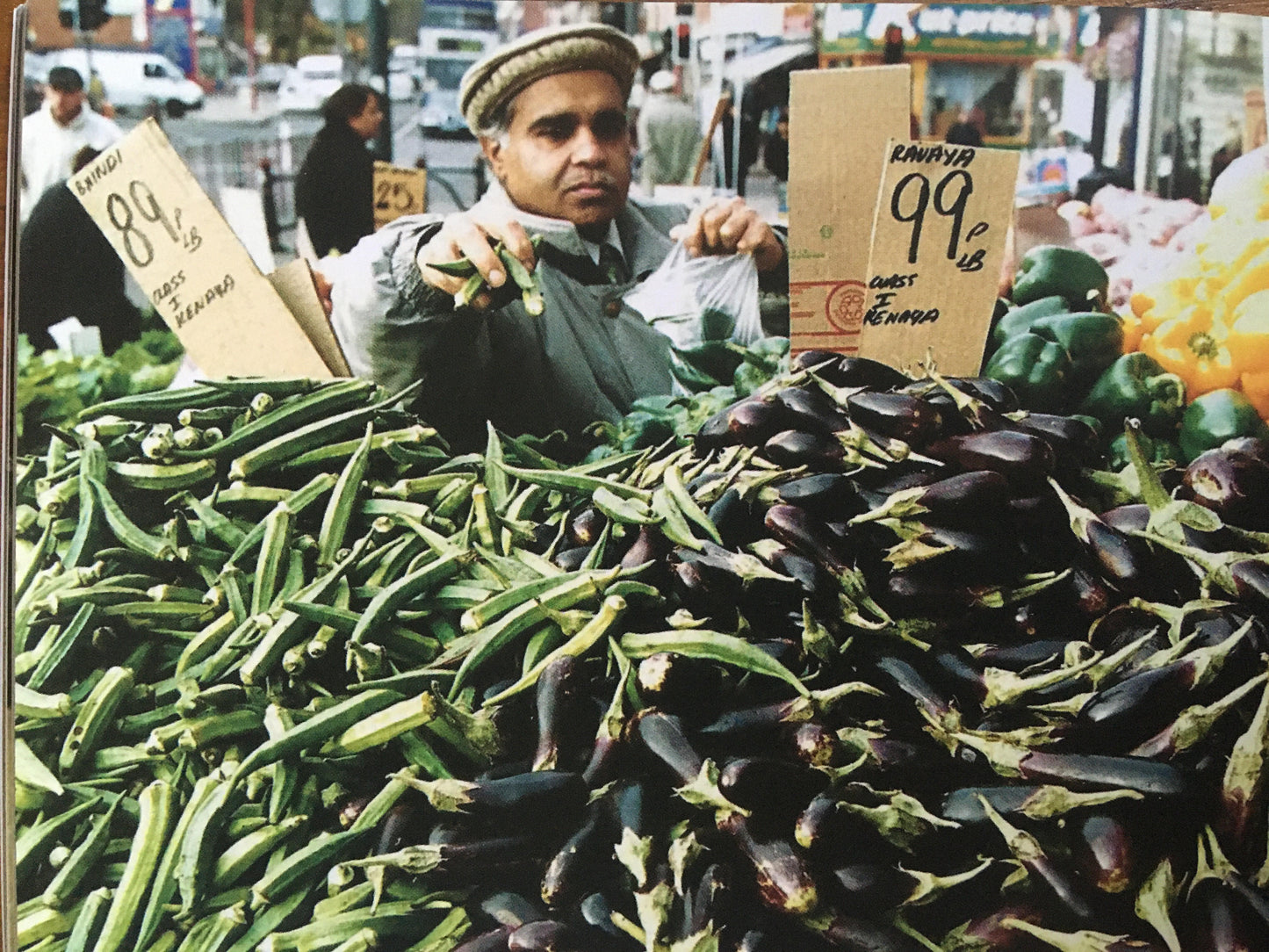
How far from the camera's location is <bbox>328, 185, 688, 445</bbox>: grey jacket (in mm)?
1428

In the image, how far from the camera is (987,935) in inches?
45.1

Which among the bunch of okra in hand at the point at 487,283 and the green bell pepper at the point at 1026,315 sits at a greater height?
the bunch of okra in hand at the point at 487,283

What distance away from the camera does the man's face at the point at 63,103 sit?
131 centimetres

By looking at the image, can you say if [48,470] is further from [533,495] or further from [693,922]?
[693,922]

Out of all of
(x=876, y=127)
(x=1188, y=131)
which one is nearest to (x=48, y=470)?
(x=876, y=127)

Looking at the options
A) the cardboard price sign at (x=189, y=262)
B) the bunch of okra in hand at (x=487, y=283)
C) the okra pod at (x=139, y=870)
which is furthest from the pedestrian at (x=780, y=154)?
the okra pod at (x=139, y=870)

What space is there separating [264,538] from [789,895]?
803 mm

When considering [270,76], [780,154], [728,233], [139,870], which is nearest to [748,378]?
[728,233]

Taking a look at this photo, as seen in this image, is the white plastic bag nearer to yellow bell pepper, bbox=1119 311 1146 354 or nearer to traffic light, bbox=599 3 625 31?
traffic light, bbox=599 3 625 31

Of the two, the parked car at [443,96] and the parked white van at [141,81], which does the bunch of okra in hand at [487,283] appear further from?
the parked white van at [141,81]

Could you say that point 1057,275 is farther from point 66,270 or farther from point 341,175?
point 66,270

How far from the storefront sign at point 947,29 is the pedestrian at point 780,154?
0.37ft

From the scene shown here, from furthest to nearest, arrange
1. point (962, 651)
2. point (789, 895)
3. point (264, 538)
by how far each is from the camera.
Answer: point (264, 538) → point (962, 651) → point (789, 895)

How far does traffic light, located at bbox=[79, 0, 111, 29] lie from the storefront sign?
936 millimetres
